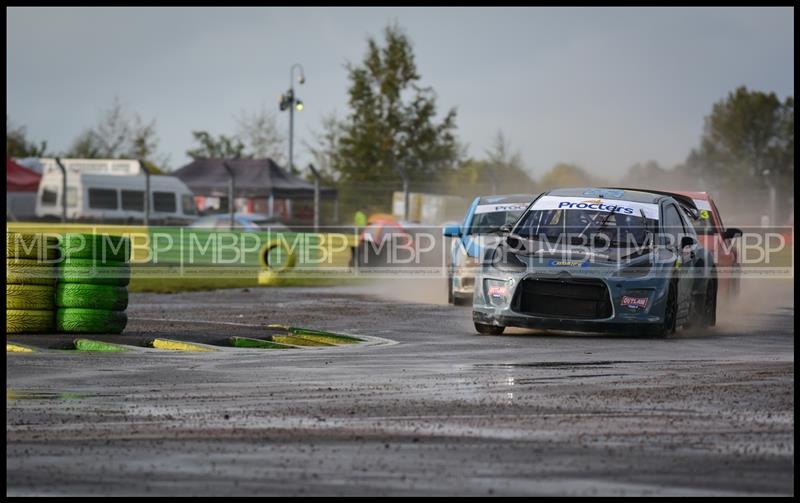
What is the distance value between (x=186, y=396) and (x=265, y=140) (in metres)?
70.4

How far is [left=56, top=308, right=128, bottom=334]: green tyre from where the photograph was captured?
13.2 metres

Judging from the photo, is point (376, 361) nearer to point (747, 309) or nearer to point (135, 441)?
point (135, 441)

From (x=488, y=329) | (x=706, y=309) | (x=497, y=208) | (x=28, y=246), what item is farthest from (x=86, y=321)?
(x=497, y=208)

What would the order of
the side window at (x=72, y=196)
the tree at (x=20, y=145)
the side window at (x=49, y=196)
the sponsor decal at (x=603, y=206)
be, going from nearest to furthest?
the sponsor decal at (x=603, y=206) → the side window at (x=72, y=196) → the side window at (x=49, y=196) → the tree at (x=20, y=145)

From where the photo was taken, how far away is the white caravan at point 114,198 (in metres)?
44.7

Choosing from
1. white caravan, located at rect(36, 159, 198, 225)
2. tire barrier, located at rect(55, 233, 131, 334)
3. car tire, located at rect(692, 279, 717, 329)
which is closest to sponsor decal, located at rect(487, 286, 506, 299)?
car tire, located at rect(692, 279, 717, 329)

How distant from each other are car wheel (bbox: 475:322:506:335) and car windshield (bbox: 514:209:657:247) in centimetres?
101

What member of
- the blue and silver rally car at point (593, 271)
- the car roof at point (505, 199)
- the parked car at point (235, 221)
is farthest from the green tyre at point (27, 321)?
the parked car at point (235, 221)

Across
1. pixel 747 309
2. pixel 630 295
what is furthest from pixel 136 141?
pixel 630 295

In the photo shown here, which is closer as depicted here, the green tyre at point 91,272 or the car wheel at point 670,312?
the green tyre at point 91,272

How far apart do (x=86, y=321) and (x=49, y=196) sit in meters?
34.9

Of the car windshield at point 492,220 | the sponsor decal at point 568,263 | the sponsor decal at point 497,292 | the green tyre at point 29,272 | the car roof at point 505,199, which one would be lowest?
the sponsor decal at point 497,292

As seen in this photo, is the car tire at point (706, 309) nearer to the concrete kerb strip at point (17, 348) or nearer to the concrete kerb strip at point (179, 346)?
the concrete kerb strip at point (179, 346)

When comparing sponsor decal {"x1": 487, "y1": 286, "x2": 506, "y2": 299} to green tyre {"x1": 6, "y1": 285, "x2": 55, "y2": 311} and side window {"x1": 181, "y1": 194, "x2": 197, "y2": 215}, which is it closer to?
green tyre {"x1": 6, "y1": 285, "x2": 55, "y2": 311}
